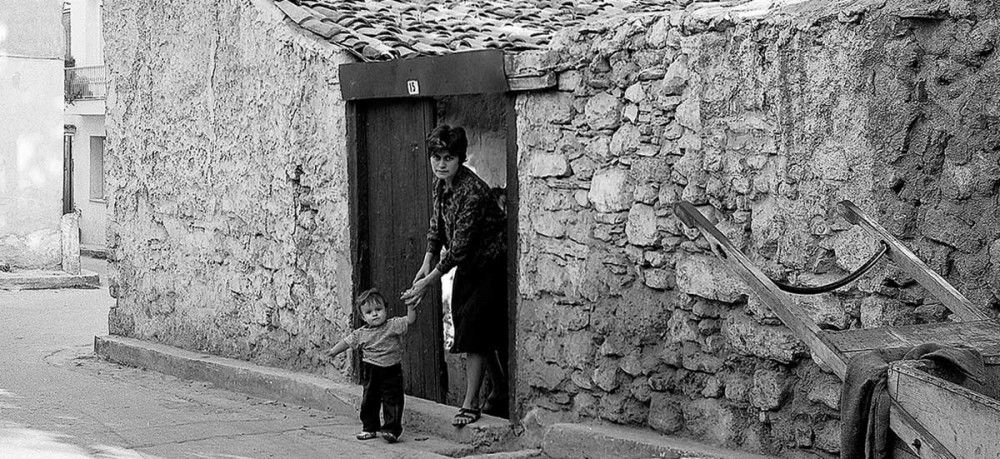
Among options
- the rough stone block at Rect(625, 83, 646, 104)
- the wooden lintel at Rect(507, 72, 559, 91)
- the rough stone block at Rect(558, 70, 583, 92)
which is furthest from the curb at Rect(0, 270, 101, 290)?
the rough stone block at Rect(625, 83, 646, 104)

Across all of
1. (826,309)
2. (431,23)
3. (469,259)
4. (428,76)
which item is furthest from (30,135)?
(826,309)

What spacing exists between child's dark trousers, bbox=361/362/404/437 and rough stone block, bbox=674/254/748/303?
1.99m

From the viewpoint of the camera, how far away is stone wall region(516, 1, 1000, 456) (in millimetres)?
4918

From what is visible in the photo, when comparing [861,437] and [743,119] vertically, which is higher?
[743,119]

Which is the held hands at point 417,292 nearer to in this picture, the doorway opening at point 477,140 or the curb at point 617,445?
the doorway opening at point 477,140

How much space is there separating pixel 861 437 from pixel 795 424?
193 centimetres

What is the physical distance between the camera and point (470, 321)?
720 centimetres

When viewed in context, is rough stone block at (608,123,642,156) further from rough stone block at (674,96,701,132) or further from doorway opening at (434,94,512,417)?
doorway opening at (434,94,512,417)

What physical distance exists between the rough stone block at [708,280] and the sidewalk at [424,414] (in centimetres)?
68

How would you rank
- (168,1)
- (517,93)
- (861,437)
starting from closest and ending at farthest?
(861,437)
(517,93)
(168,1)

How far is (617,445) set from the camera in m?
6.18

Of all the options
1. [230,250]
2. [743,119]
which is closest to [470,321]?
[743,119]

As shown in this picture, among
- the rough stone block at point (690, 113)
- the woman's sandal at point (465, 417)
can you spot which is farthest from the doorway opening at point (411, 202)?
the rough stone block at point (690, 113)

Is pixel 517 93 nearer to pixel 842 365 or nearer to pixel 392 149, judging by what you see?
pixel 392 149
